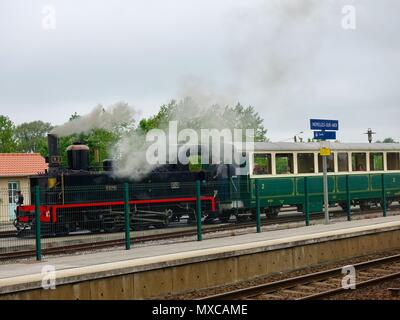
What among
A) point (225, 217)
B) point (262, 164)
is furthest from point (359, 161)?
point (225, 217)

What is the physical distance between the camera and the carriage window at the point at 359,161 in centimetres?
2605

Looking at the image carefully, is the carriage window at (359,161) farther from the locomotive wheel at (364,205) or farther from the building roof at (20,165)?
the building roof at (20,165)

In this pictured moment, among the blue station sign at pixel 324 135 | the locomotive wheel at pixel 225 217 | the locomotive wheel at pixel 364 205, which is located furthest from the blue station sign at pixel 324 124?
the locomotive wheel at pixel 364 205

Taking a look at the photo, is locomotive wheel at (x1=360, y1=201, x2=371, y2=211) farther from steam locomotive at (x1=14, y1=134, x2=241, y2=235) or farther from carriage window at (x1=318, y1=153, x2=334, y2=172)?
steam locomotive at (x1=14, y1=134, x2=241, y2=235)

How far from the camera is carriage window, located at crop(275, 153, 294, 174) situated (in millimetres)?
23266

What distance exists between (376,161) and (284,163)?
569 centimetres

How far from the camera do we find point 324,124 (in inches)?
715

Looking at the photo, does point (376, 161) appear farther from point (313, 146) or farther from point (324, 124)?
point (324, 124)

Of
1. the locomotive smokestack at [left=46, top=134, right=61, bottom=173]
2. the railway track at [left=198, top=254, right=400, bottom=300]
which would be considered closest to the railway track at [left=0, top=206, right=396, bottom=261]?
the locomotive smokestack at [left=46, top=134, right=61, bottom=173]

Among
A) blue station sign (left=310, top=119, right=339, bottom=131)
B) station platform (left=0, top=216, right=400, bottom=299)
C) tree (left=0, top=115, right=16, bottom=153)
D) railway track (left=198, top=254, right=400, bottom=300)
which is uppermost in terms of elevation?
tree (left=0, top=115, right=16, bottom=153)

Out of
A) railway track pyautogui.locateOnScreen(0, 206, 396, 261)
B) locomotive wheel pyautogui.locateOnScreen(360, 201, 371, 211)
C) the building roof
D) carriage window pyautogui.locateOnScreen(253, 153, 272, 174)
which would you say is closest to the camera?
railway track pyautogui.locateOnScreen(0, 206, 396, 261)

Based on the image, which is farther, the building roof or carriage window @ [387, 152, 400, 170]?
the building roof

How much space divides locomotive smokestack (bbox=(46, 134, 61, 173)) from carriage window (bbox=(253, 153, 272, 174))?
6748mm

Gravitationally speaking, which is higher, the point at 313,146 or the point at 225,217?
the point at 313,146
